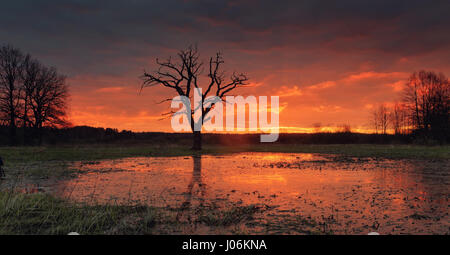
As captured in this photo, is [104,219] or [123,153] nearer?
[104,219]

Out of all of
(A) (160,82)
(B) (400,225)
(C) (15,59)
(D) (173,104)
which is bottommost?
(B) (400,225)

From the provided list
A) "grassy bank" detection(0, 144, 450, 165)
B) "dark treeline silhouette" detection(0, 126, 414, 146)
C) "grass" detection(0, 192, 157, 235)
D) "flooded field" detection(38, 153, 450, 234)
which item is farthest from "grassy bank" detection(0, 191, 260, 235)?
"dark treeline silhouette" detection(0, 126, 414, 146)

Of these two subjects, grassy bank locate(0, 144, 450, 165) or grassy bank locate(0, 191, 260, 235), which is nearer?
grassy bank locate(0, 191, 260, 235)

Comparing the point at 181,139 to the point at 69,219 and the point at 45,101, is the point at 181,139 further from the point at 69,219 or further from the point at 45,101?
the point at 69,219

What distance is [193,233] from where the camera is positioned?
21.5 ft

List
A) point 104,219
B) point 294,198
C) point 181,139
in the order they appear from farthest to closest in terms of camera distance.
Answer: point 181,139 → point 294,198 → point 104,219

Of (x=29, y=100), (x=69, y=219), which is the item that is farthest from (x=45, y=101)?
(x=69, y=219)

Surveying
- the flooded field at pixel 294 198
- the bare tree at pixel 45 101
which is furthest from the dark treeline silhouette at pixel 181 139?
the flooded field at pixel 294 198

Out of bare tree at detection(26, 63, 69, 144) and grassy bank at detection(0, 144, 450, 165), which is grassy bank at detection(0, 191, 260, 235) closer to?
grassy bank at detection(0, 144, 450, 165)

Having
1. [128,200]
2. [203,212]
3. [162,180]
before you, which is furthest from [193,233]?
[162,180]

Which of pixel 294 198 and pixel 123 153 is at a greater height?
pixel 123 153

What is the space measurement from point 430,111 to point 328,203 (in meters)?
59.4

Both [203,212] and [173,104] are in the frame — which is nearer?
[203,212]
